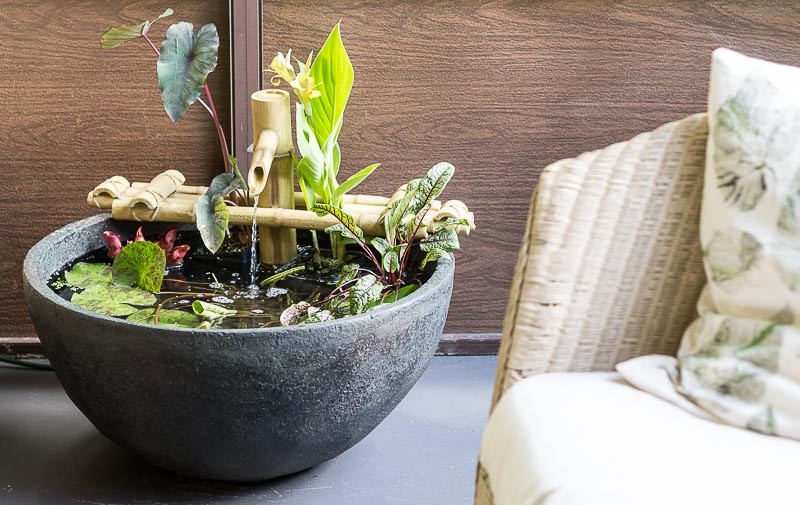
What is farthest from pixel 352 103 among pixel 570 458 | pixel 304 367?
pixel 570 458

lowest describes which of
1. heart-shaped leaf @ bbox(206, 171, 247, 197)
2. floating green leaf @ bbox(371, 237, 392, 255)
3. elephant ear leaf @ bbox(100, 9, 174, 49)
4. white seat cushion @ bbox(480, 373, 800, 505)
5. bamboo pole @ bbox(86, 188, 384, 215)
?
floating green leaf @ bbox(371, 237, 392, 255)

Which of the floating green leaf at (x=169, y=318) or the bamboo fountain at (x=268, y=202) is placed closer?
the floating green leaf at (x=169, y=318)

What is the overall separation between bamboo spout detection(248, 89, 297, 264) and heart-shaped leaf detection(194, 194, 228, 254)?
6cm

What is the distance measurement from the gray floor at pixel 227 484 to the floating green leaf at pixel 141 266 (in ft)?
1.06

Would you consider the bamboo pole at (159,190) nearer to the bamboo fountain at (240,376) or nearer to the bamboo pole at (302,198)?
the bamboo pole at (302,198)

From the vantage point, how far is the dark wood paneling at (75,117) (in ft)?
5.55

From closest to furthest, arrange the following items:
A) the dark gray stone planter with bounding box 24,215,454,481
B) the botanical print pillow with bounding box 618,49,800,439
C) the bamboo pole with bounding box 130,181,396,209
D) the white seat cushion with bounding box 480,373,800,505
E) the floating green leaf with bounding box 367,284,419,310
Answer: the white seat cushion with bounding box 480,373,800,505, the botanical print pillow with bounding box 618,49,800,439, the dark gray stone planter with bounding box 24,215,454,481, the floating green leaf with bounding box 367,284,419,310, the bamboo pole with bounding box 130,181,396,209

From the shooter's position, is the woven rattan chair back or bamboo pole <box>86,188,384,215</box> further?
bamboo pole <box>86,188,384,215</box>

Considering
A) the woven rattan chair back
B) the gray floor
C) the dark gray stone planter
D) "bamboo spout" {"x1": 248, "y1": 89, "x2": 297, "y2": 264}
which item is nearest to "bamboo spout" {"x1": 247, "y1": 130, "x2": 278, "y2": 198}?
"bamboo spout" {"x1": 248, "y1": 89, "x2": 297, "y2": 264}

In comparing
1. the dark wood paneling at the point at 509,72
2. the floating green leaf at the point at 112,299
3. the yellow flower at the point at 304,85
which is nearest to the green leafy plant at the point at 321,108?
the yellow flower at the point at 304,85

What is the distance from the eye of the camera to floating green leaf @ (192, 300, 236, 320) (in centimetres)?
138

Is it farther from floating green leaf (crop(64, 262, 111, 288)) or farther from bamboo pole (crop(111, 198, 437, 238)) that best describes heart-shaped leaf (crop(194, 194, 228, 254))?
floating green leaf (crop(64, 262, 111, 288))

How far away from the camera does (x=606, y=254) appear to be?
0.95 meters

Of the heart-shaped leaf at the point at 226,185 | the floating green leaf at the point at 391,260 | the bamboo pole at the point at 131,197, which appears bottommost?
the floating green leaf at the point at 391,260
